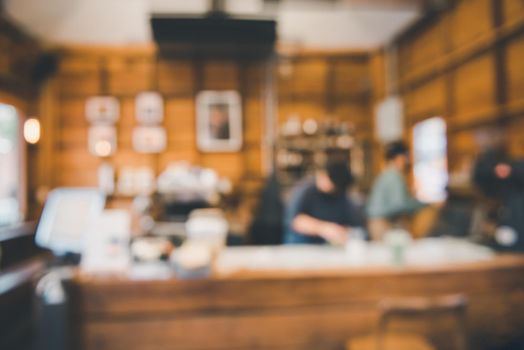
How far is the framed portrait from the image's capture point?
272 inches

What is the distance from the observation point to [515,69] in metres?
3.73

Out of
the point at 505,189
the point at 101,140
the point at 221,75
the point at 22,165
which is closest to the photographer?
the point at 505,189

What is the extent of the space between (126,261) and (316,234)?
1548 mm

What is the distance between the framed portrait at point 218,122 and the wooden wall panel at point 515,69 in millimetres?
4331

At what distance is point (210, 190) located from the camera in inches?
243

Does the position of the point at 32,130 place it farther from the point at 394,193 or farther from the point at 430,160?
the point at 430,160

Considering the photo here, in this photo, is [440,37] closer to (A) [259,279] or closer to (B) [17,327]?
(A) [259,279]

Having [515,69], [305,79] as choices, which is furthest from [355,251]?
[305,79]

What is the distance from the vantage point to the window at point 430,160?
5145 mm

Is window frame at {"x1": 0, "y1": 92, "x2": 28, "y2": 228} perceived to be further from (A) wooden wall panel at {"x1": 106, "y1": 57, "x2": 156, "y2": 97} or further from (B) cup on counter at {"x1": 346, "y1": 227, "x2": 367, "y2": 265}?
(B) cup on counter at {"x1": 346, "y1": 227, "x2": 367, "y2": 265}

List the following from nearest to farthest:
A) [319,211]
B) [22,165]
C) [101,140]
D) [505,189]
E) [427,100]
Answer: [505,189]
[319,211]
[427,100]
[22,165]
[101,140]

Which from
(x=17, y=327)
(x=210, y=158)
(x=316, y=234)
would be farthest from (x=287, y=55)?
(x=17, y=327)

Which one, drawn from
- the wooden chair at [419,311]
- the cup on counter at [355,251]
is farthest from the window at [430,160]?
the wooden chair at [419,311]

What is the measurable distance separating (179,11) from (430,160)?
13.7 feet
